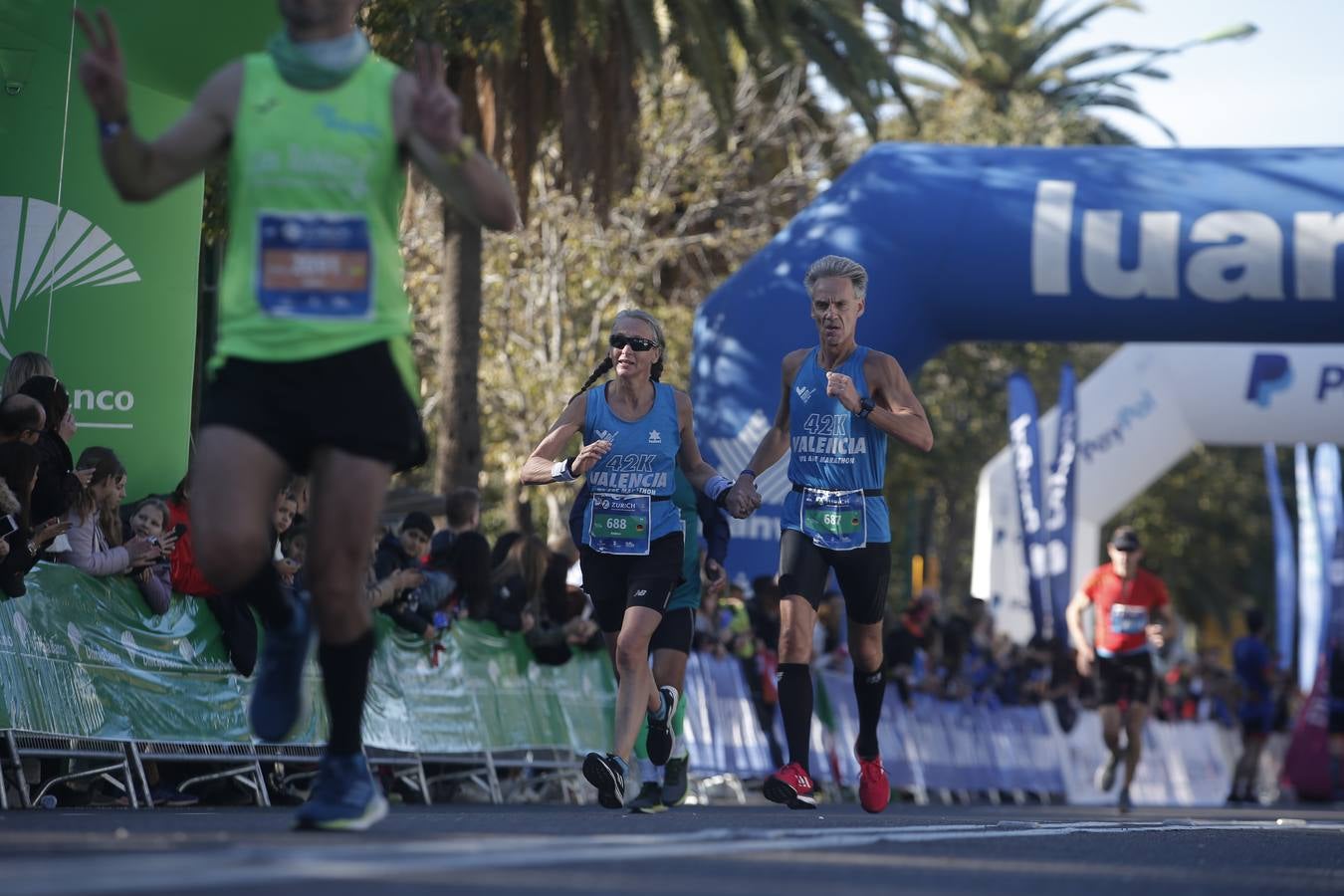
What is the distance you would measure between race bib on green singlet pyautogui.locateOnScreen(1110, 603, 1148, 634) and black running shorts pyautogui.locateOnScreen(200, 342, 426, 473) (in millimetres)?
11357

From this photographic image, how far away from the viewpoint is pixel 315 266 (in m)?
5.36

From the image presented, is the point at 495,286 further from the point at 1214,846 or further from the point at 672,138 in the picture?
the point at 1214,846

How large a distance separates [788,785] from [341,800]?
4169 millimetres

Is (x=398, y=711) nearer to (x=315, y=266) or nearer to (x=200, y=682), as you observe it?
(x=200, y=682)

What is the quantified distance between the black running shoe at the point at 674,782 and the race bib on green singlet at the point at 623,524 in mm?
1011

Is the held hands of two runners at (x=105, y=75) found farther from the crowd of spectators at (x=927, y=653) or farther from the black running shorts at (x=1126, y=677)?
the black running shorts at (x=1126, y=677)

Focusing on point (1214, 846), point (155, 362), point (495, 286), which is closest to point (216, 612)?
point (155, 362)

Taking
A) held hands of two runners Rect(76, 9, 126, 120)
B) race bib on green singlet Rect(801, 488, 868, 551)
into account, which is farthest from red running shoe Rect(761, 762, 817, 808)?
held hands of two runners Rect(76, 9, 126, 120)

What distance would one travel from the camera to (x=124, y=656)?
32.1 ft

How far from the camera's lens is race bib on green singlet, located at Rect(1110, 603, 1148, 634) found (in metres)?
16.1

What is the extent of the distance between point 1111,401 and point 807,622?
17466mm

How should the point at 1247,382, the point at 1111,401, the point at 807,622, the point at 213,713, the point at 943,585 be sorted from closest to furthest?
1. the point at 807,622
2. the point at 213,713
3. the point at 1247,382
4. the point at 1111,401
5. the point at 943,585

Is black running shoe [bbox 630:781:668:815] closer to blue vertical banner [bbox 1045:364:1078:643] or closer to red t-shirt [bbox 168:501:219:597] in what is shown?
red t-shirt [bbox 168:501:219:597]

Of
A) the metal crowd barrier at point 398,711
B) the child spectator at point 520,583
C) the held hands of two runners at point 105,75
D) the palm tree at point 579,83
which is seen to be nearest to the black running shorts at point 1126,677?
the metal crowd barrier at point 398,711
